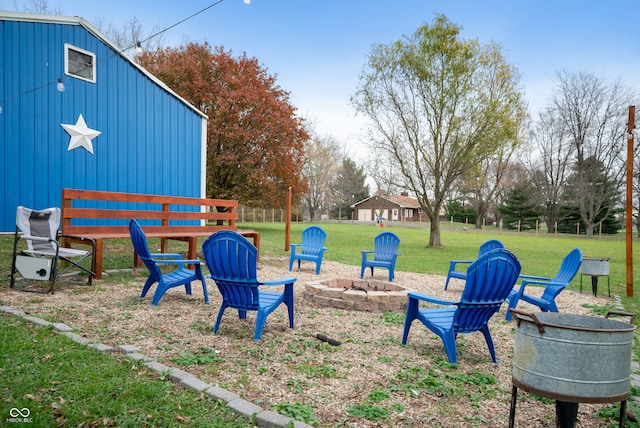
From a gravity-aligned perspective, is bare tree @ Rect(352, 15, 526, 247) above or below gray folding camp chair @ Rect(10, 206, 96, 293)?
above

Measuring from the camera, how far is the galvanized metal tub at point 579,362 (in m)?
2.09

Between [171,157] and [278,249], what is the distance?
4.00m

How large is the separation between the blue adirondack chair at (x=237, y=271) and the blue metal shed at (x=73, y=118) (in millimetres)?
6651

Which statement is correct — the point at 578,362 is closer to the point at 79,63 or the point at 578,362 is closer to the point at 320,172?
the point at 79,63

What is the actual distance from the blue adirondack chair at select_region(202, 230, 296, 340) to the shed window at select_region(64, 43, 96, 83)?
740 cm

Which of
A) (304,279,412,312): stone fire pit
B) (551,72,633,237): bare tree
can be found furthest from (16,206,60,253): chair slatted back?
(551,72,633,237): bare tree

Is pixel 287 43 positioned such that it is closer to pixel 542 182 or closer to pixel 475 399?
pixel 475 399

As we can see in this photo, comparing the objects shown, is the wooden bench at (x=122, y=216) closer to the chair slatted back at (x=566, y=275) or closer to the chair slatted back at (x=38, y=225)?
the chair slatted back at (x=38, y=225)

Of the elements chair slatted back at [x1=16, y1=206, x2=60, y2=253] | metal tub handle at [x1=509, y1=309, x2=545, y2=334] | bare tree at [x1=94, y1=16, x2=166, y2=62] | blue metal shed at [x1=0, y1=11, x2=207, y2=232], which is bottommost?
metal tub handle at [x1=509, y1=309, x2=545, y2=334]

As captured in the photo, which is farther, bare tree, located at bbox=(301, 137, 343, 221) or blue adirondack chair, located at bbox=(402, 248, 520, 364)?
bare tree, located at bbox=(301, 137, 343, 221)

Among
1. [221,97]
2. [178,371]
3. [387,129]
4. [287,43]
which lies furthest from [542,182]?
[178,371]

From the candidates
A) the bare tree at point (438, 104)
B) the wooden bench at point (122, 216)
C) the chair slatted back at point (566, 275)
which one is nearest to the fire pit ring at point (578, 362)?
the chair slatted back at point (566, 275)

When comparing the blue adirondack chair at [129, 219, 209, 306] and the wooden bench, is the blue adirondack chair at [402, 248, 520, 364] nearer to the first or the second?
the blue adirondack chair at [129, 219, 209, 306]

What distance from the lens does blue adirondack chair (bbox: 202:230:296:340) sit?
3932 millimetres
